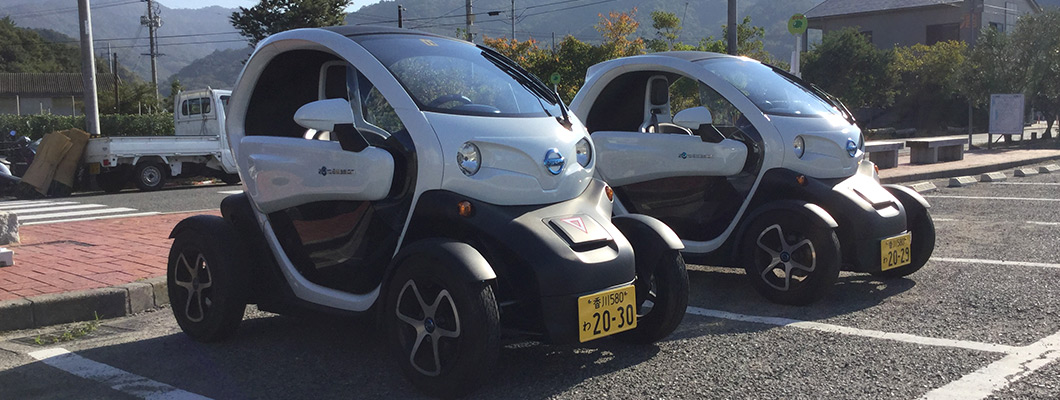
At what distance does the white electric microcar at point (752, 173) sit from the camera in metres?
5.29

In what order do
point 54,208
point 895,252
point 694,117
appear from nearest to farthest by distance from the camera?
1. point 895,252
2. point 694,117
3. point 54,208

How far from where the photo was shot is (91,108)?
58.0 feet

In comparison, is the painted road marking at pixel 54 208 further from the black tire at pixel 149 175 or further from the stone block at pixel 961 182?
the stone block at pixel 961 182

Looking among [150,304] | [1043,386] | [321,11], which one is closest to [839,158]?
[1043,386]

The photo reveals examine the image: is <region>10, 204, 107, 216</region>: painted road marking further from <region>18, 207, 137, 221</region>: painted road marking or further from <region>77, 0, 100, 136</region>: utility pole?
<region>77, 0, 100, 136</region>: utility pole

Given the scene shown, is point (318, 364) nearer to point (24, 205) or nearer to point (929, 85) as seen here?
point (24, 205)

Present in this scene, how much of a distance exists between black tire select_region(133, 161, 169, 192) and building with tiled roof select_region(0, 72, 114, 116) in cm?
5310

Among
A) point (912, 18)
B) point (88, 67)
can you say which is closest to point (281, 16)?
point (88, 67)

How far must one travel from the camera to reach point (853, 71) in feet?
137

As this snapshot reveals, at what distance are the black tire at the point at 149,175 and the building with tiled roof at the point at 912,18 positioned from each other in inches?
1720

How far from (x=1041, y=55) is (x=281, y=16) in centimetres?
2362

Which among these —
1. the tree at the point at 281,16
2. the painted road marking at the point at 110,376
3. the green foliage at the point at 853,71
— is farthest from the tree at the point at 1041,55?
the painted road marking at the point at 110,376

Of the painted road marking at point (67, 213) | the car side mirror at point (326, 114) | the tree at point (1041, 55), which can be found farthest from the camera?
the tree at point (1041, 55)

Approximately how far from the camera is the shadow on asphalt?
148 inches
